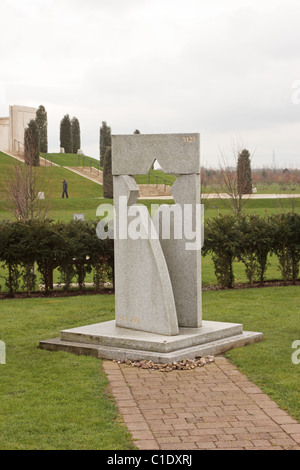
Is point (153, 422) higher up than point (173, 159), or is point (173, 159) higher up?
point (173, 159)

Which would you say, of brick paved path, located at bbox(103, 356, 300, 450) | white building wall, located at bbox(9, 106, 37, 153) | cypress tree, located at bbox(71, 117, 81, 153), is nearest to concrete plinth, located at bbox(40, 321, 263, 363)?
brick paved path, located at bbox(103, 356, 300, 450)

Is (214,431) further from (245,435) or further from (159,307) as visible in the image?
(159,307)

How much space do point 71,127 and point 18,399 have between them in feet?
209

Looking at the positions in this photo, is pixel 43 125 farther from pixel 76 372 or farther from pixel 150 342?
pixel 76 372

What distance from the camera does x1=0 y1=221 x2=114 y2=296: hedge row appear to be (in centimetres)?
1159

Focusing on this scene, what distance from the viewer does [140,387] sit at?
19.5 ft

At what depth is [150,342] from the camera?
691cm

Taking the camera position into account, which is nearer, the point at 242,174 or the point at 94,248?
the point at 94,248

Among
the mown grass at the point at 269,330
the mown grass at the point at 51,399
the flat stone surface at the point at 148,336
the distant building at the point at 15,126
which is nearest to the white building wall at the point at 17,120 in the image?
the distant building at the point at 15,126

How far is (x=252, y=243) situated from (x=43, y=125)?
164 ft

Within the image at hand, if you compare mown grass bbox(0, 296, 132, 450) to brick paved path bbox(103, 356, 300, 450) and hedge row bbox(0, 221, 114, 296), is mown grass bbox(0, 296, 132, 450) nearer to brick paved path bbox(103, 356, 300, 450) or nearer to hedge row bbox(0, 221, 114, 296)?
brick paved path bbox(103, 356, 300, 450)

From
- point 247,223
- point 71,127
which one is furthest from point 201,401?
point 71,127

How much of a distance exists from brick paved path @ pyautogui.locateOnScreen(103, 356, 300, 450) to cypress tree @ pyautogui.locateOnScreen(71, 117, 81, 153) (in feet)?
207

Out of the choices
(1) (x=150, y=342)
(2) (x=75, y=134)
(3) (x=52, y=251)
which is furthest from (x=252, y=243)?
(2) (x=75, y=134)
